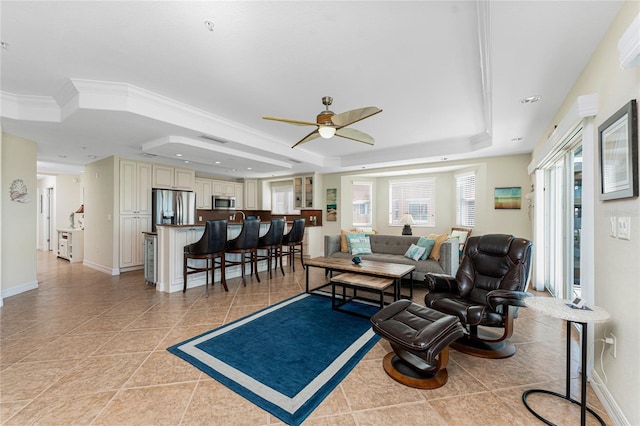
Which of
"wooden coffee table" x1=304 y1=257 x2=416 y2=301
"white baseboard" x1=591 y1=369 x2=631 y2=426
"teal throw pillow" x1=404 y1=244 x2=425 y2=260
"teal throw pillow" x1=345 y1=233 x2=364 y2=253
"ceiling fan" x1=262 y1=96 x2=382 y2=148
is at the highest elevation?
"ceiling fan" x1=262 y1=96 x2=382 y2=148

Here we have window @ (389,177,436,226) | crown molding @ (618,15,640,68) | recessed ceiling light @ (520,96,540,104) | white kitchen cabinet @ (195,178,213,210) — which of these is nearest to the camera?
crown molding @ (618,15,640,68)

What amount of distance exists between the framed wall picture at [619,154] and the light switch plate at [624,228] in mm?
133

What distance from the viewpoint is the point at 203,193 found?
24.5ft

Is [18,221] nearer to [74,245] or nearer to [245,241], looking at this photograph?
[74,245]

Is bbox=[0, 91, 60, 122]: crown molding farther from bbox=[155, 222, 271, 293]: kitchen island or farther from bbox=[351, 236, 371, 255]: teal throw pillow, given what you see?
bbox=[351, 236, 371, 255]: teal throw pillow

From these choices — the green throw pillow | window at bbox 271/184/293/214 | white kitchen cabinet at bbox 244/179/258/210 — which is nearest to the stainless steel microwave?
white kitchen cabinet at bbox 244/179/258/210

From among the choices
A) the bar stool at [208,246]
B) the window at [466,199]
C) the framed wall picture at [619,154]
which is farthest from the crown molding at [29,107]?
the window at [466,199]

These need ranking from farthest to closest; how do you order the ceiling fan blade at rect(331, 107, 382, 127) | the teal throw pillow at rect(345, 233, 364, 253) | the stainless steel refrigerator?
the stainless steel refrigerator < the teal throw pillow at rect(345, 233, 364, 253) < the ceiling fan blade at rect(331, 107, 382, 127)

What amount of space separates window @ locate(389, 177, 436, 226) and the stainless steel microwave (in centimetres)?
473

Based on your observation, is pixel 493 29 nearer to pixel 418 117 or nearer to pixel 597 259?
pixel 597 259

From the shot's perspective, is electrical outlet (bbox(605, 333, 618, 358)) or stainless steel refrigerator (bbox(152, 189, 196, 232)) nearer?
electrical outlet (bbox(605, 333, 618, 358))

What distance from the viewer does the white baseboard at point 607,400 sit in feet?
4.90

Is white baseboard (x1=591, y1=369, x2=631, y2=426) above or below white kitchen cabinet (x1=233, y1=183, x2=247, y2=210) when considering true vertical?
below

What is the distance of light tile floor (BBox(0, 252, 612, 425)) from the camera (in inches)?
63.1
